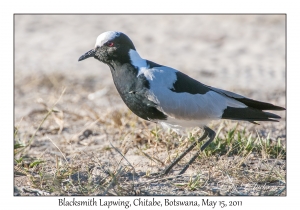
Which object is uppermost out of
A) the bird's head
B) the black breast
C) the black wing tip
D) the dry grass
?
the bird's head

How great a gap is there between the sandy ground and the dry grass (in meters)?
0.08

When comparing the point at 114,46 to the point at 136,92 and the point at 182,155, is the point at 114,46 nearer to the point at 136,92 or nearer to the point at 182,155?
the point at 136,92

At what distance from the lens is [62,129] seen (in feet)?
21.6

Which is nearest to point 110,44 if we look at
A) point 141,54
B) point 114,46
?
point 114,46

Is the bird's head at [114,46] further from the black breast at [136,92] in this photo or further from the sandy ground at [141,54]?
the sandy ground at [141,54]

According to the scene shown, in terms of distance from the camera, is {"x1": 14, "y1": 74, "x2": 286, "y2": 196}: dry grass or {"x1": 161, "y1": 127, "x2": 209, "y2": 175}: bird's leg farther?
{"x1": 161, "y1": 127, "x2": 209, "y2": 175}: bird's leg

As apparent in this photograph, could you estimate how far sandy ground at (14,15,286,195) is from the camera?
7441 millimetres

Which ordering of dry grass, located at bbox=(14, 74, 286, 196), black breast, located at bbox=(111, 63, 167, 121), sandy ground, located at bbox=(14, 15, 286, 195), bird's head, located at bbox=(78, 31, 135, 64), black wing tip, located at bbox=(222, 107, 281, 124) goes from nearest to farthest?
1. dry grass, located at bbox=(14, 74, 286, 196)
2. black breast, located at bbox=(111, 63, 167, 121)
3. bird's head, located at bbox=(78, 31, 135, 64)
4. black wing tip, located at bbox=(222, 107, 281, 124)
5. sandy ground, located at bbox=(14, 15, 286, 195)

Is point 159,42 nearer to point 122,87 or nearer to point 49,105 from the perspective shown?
point 49,105

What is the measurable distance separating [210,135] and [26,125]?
254cm

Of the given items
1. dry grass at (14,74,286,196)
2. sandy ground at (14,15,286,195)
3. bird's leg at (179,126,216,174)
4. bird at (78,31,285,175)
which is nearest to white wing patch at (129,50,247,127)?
bird at (78,31,285,175)

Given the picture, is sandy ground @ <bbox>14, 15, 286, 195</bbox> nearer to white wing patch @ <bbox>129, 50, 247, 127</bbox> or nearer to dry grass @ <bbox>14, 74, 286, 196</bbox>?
dry grass @ <bbox>14, 74, 286, 196</bbox>
